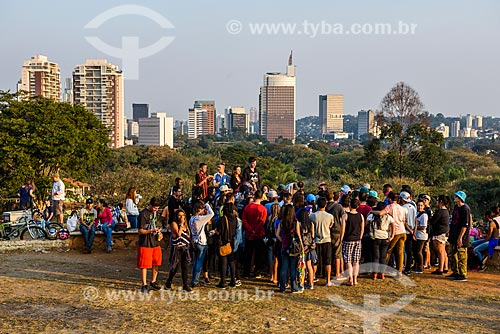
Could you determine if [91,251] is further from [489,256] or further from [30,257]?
[489,256]

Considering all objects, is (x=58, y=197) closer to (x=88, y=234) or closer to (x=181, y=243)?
(x=88, y=234)

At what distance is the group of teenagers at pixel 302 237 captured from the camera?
27.1 ft

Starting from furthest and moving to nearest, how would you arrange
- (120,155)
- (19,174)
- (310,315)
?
(120,155) < (19,174) < (310,315)

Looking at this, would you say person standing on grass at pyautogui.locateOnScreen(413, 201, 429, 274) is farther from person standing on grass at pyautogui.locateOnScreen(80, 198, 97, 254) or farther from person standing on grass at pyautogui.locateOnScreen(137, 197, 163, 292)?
person standing on grass at pyautogui.locateOnScreen(80, 198, 97, 254)

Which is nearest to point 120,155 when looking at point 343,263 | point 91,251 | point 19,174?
point 19,174

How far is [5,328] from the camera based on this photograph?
677cm

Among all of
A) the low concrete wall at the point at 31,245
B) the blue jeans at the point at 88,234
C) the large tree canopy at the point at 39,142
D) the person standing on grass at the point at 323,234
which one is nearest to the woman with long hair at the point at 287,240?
the person standing on grass at the point at 323,234

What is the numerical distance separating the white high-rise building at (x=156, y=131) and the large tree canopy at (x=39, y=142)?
142 metres

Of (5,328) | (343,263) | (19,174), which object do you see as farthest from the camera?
(19,174)

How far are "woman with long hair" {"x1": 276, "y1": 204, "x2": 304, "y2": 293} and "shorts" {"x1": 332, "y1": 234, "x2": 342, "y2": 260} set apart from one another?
69 cm

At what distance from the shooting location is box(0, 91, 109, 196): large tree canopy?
2106cm

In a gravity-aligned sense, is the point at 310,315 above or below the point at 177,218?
below

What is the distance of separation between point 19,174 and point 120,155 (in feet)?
122

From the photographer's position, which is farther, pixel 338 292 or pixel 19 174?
pixel 19 174
